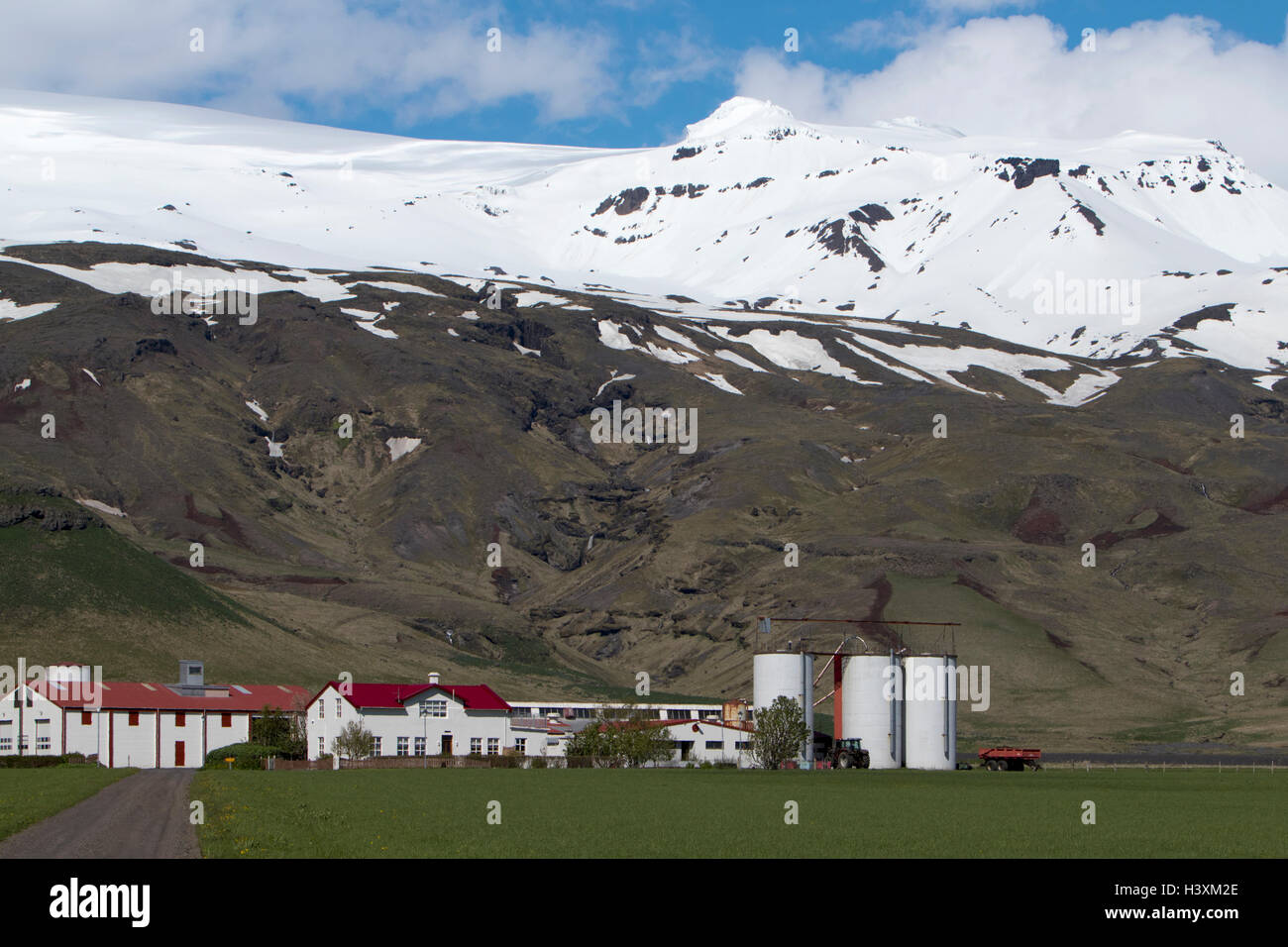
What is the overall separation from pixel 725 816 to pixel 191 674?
82.8 metres

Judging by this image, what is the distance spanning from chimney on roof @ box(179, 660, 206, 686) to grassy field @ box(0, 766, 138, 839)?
94.9 feet

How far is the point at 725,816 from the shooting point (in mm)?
50375

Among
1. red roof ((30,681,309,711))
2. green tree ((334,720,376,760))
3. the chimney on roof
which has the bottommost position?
green tree ((334,720,376,760))

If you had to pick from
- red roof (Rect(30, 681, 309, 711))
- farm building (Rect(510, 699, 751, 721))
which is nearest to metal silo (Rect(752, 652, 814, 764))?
farm building (Rect(510, 699, 751, 721))

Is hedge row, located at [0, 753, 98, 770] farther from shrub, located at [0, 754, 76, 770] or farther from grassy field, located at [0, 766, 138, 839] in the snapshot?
grassy field, located at [0, 766, 138, 839]

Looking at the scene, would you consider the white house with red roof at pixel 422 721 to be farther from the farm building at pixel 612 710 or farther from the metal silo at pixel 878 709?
the metal silo at pixel 878 709

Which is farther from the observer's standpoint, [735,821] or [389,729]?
[389,729]

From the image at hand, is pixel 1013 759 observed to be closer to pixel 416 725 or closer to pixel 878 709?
pixel 878 709

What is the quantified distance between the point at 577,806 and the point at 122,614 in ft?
340

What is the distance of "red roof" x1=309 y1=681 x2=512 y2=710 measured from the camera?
345 feet
